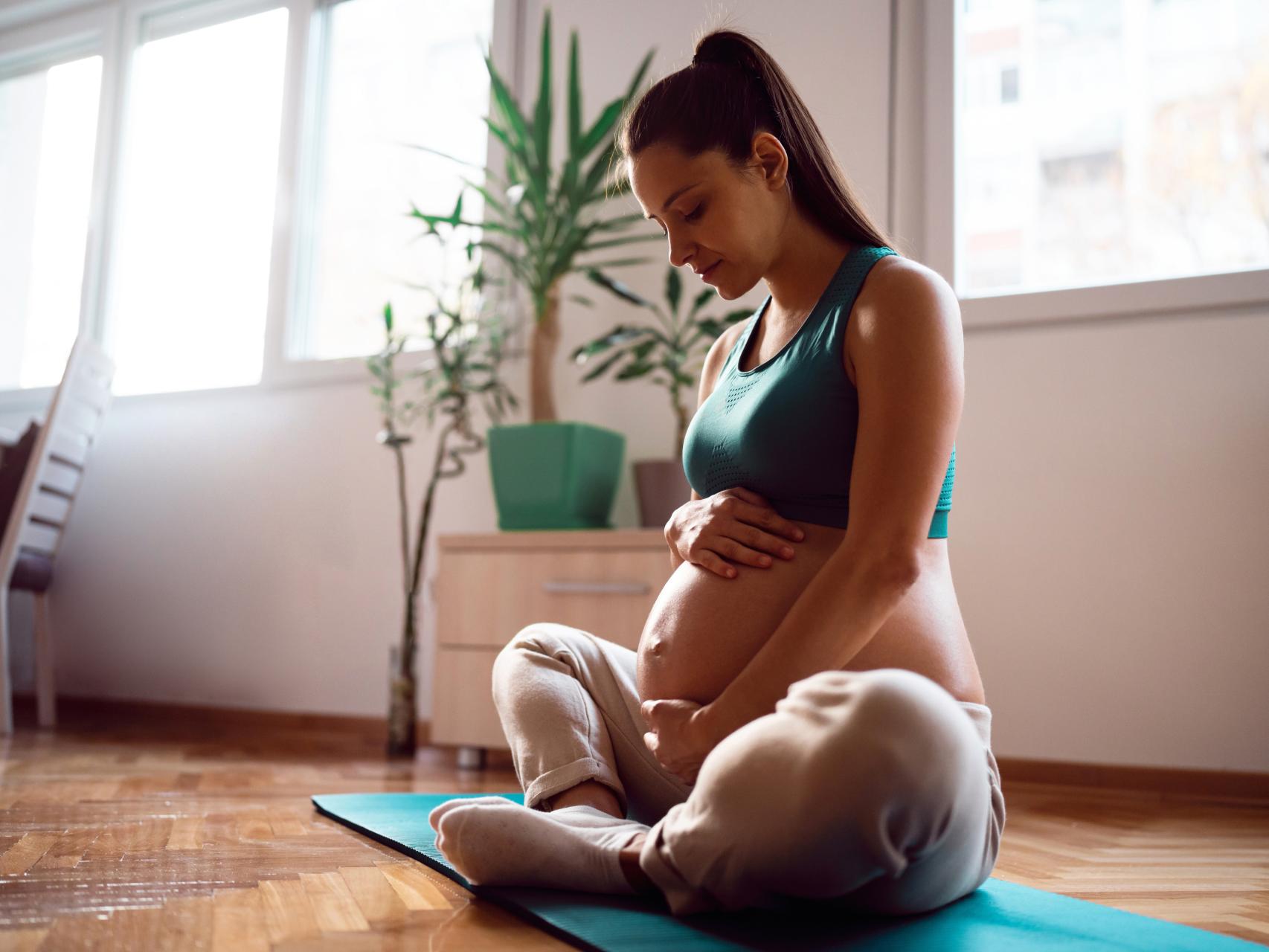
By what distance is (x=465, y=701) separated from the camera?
2309 millimetres

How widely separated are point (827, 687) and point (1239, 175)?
6.54 ft

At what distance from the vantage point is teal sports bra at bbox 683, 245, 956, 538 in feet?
3.25

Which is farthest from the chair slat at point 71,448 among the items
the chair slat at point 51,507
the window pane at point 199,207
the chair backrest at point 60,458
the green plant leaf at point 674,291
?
the green plant leaf at point 674,291

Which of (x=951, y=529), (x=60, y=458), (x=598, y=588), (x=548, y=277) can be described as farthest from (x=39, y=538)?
(x=951, y=529)

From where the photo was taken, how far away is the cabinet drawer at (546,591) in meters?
2.15

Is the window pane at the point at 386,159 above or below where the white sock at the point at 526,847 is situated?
above

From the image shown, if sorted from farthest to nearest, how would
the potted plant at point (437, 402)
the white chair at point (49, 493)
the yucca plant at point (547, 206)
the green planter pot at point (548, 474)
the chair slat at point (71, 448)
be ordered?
the chair slat at point (71, 448), the white chair at point (49, 493), the potted plant at point (437, 402), the yucca plant at point (547, 206), the green planter pot at point (548, 474)

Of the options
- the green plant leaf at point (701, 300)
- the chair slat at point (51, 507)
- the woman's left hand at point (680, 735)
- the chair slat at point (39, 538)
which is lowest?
the woman's left hand at point (680, 735)

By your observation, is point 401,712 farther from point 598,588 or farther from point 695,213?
point 695,213

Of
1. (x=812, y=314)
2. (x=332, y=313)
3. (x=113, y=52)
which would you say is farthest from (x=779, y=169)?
(x=113, y=52)

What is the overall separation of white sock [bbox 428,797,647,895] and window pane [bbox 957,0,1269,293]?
5.95 ft

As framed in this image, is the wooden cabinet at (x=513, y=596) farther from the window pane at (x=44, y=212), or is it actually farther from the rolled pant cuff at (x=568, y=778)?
the window pane at (x=44, y=212)

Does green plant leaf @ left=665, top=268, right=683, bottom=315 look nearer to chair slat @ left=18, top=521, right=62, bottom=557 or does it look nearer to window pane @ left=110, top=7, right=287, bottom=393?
window pane @ left=110, top=7, right=287, bottom=393

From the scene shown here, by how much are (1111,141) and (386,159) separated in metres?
2.05
